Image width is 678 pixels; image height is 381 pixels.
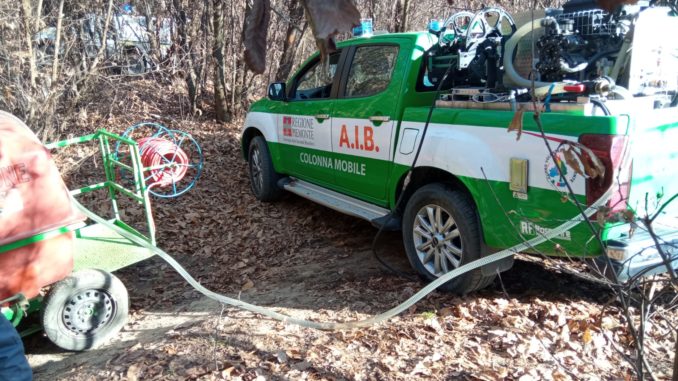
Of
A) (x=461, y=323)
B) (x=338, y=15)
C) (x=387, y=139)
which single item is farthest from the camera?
(x=387, y=139)

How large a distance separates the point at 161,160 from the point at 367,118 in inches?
143

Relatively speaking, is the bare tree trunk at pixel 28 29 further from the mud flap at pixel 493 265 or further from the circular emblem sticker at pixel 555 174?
the circular emblem sticker at pixel 555 174

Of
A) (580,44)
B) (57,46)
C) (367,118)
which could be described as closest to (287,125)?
(367,118)

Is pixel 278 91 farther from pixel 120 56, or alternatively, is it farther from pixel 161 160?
pixel 120 56

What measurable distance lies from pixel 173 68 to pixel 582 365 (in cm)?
802

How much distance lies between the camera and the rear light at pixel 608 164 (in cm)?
329

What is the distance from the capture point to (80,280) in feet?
13.7

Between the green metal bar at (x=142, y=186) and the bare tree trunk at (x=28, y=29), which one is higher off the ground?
the bare tree trunk at (x=28, y=29)

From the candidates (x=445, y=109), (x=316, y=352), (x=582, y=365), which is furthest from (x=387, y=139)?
(x=582, y=365)

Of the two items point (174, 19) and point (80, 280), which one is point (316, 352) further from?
point (174, 19)

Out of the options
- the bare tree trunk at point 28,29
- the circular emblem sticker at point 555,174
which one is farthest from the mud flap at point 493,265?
the bare tree trunk at point 28,29

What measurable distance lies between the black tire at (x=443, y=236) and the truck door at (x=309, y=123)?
4.66ft

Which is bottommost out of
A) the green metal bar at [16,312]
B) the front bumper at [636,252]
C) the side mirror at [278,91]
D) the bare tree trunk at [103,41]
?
the green metal bar at [16,312]

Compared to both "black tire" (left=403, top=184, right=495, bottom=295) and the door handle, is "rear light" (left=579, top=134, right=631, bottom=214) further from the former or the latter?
the door handle
